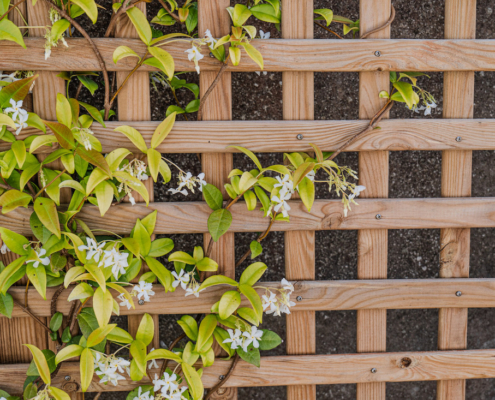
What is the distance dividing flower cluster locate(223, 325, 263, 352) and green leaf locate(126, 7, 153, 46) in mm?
704

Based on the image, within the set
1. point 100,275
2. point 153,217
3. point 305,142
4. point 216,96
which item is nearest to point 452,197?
point 305,142

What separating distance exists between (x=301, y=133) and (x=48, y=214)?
24.1 inches

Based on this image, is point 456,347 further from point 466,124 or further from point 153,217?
point 153,217

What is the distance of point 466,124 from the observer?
3.25ft

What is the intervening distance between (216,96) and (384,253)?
59 centimetres

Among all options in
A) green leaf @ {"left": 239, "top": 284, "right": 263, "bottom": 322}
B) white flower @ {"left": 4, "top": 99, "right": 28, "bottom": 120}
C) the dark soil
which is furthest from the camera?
the dark soil

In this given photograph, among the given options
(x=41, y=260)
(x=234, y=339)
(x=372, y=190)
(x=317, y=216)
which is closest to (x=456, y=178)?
(x=372, y=190)

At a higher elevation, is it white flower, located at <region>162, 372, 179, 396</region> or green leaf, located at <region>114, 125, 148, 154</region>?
green leaf, located at <region>114, 125, 148, 154</region>

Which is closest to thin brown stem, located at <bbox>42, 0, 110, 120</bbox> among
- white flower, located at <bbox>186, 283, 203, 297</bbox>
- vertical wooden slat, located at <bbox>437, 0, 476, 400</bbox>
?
white flower, located at <bbox>186, 283, 203, 297</bbox>

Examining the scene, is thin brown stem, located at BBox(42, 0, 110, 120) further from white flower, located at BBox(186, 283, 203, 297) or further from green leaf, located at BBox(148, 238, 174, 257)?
white flower, located at BBox(186, 283, 203, 297)

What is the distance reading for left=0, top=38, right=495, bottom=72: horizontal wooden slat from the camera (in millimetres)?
905

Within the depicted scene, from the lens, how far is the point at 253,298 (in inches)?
36.7

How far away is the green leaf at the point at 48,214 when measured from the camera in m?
0.86

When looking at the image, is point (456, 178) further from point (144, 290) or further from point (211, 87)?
point (144, 290)
